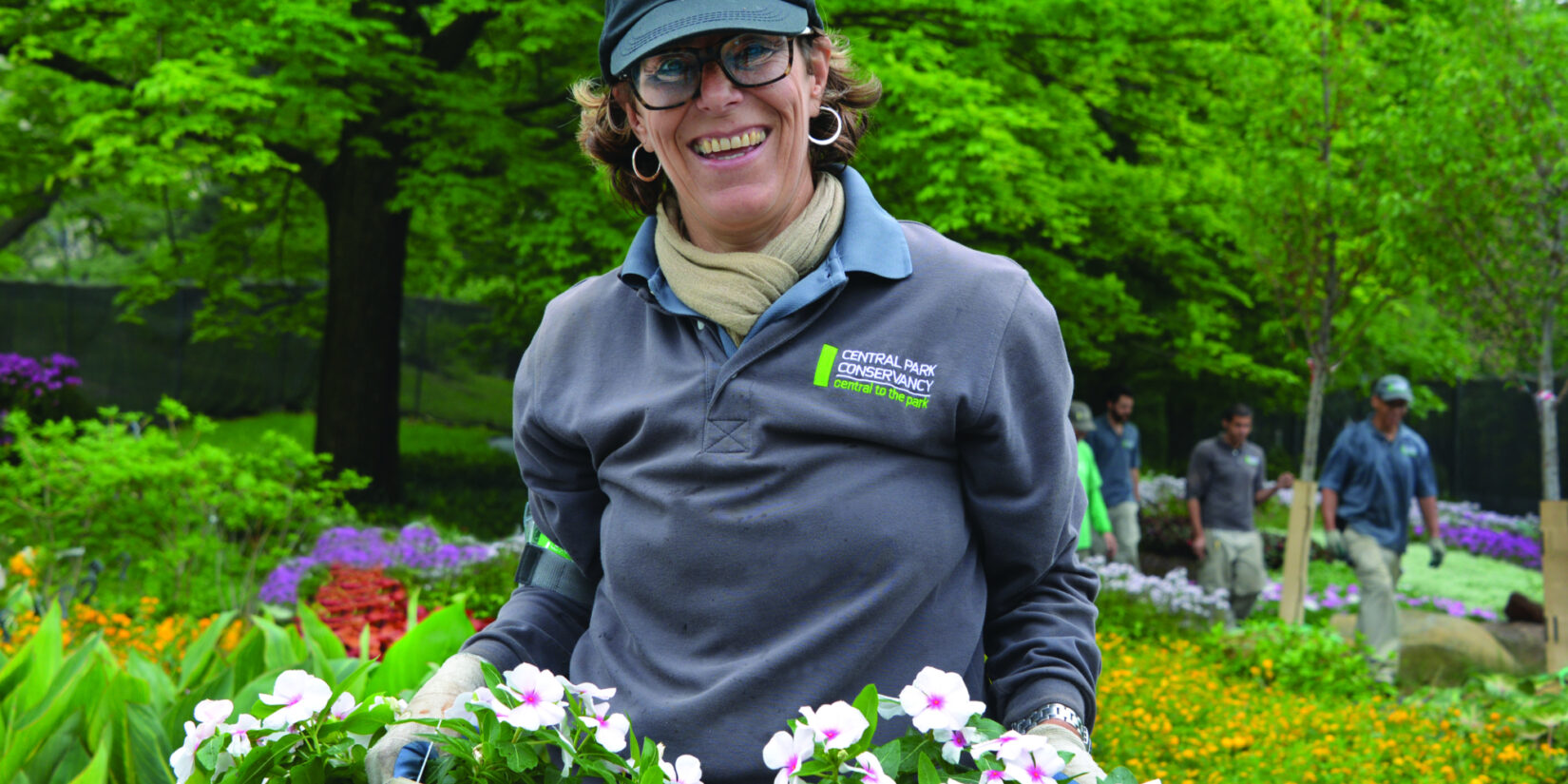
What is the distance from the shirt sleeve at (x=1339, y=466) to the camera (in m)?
8.08

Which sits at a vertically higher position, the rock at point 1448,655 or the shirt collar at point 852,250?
the shirt collar at point 852,250

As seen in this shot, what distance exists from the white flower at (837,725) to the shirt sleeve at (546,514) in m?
0.64

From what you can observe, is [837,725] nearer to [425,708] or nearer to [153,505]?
[425,708]

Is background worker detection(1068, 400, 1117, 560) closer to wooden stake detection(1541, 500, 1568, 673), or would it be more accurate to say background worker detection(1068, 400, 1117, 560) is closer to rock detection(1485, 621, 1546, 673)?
wooden stake detection(1541, 500, 1568, 673)

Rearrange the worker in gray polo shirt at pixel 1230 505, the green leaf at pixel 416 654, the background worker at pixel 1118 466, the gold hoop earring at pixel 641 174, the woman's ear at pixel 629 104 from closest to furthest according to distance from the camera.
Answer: the woman's ear at pixel 629 104 → the gold hoop earring at pixel 641 174 → the green leaf at pixel 416 654 → the worker in gray polo shirt at pixel 1230 505 → the background worker at pixel 1118 466

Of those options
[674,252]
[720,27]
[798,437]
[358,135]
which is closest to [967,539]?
[798,437]

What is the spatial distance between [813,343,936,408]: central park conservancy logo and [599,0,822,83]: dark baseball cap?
0.43 m

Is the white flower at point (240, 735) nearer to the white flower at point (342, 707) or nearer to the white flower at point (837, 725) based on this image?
the white flower at point (342, 707)

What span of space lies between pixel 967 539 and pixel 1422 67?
7074mm

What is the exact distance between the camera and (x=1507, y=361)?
7.71 metres

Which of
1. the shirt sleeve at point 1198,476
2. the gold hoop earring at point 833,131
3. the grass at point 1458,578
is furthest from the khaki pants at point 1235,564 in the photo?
the gold hoop earring at point 833,131

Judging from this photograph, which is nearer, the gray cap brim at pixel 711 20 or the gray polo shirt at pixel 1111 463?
the gray cap brim at pixel 711 20

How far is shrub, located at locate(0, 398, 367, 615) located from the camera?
22.2 feet

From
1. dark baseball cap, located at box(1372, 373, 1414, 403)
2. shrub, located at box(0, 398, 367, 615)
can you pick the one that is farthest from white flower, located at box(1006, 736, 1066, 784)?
dark baseball cap, located at box(1372, 373, 1414, 403)
